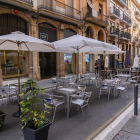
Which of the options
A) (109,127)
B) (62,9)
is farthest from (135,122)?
(62,9)

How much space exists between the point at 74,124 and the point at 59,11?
1191 cm

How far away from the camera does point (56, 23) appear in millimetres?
13227

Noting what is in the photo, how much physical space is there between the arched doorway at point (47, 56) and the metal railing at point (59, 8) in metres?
1.48

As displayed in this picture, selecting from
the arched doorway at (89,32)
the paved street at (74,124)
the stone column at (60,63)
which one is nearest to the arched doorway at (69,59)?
the stone column at (60,63)

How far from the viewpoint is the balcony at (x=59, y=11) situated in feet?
37.9

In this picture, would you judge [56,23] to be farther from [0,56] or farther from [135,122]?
[135,122]

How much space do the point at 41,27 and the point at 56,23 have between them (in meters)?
1.79

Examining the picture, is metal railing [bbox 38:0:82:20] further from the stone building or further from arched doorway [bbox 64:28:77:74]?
arched doorway [bbox 64:28:77:74]

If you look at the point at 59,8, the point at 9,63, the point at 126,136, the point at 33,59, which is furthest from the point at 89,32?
the point at 126,136

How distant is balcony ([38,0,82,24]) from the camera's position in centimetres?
1156

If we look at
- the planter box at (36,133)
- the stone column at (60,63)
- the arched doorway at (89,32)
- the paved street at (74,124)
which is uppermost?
the arched doorway at (89,32)

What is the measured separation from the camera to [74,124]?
384 centimetres

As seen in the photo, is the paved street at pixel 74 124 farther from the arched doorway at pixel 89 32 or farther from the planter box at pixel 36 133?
the arched doorway at pixel 89 32

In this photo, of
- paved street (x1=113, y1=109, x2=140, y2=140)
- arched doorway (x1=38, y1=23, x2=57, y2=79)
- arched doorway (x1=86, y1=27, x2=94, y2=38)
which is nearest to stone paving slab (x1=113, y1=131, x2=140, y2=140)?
paved street (x1=113, y1=109, x2=140, y2=140)
